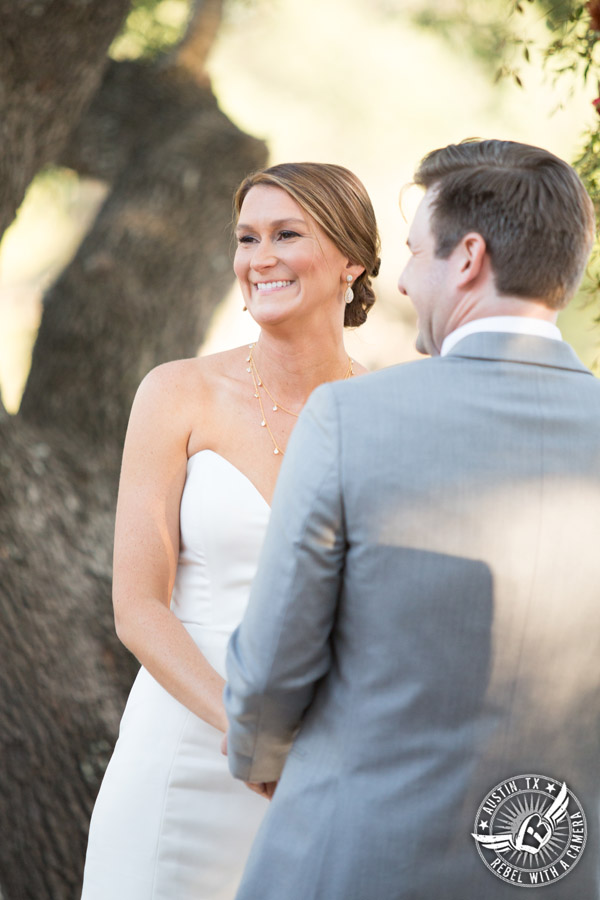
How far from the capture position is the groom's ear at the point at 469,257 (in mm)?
1429

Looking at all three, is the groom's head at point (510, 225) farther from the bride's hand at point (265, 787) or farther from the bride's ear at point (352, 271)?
the bride's ear at point (352, 271)

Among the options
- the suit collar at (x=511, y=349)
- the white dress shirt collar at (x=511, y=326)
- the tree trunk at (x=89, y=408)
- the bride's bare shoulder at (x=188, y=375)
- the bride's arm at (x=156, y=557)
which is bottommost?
the tree trunk at (x=89, y=408)

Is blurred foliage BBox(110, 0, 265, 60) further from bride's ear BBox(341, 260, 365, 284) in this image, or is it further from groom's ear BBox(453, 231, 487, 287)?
groom's ear BBox(453, 231, 487, 287)

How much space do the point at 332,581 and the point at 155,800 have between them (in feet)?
3.72

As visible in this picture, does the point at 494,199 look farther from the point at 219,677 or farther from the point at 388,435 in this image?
the point at 219,677

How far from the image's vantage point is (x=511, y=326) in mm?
1438

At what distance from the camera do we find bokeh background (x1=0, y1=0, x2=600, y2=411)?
6.76 metres

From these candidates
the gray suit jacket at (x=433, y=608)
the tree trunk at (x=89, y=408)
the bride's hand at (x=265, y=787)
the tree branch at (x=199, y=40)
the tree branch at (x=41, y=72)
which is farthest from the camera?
the tree branch at (x=199, y=40)

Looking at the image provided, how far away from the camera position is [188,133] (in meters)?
5.30
